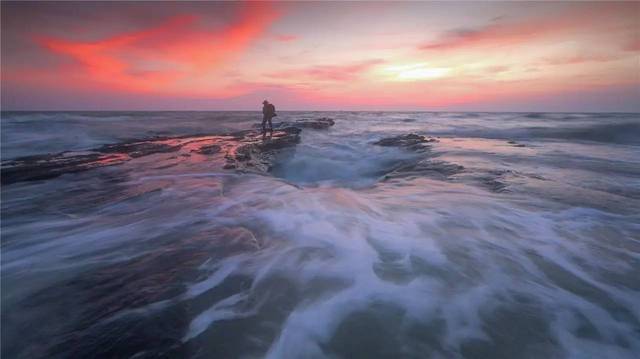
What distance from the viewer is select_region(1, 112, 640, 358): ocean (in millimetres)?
3055

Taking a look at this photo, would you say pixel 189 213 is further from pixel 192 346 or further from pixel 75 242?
pixel 192 346

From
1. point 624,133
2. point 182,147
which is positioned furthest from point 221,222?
point 624,133

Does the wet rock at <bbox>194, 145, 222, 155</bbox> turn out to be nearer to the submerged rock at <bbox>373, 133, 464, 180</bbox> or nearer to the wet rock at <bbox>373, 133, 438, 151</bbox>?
the submerged rock at <bbox>373, 133, 464, 180</bbox>

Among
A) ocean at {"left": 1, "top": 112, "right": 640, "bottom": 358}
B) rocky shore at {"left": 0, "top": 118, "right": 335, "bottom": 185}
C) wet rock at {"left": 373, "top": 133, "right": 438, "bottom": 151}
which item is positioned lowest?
ocean at {"left": 1, "top": 112, "right": 640, "bottom": 358}

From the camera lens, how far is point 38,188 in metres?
8.35

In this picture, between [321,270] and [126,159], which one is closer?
[321,270]

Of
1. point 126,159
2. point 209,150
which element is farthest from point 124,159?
point 209,150

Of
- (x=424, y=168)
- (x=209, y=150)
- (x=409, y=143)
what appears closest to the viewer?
(x=424, y=168)

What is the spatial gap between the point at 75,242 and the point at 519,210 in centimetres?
762

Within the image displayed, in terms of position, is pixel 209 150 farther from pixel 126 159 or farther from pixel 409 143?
pixel 409 143

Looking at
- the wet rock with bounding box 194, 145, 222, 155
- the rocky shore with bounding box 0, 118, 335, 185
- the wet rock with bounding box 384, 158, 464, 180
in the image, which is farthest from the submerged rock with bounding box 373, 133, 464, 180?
the wet rock with bounding box 194, 145, 222, 155

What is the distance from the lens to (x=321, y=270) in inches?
174

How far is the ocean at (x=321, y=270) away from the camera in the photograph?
10.0 ft

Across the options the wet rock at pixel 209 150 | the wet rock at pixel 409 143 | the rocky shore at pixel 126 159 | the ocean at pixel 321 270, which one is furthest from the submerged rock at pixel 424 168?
the wet rock at pixel 209 150
